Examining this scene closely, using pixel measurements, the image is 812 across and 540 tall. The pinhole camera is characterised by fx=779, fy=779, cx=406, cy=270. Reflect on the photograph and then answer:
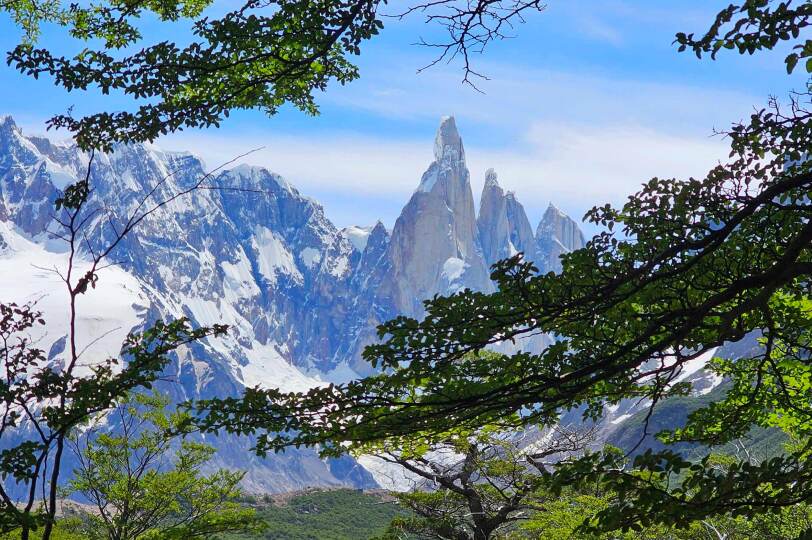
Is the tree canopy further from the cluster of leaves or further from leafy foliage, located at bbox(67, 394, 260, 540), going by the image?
leafy foliage, located at bbox(67, 394, 260, 540)

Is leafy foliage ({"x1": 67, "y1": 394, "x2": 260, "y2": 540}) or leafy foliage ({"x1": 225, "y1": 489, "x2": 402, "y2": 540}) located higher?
leafy foliage ({"x1": 67, "y1": 394, "x2": 260, "y2": 540})

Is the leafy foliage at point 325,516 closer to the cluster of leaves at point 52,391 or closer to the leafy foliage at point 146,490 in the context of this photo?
the leafy foliage at point 146,490

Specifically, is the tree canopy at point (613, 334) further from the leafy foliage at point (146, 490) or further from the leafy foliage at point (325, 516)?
the leafy foliage at point (325, 516)

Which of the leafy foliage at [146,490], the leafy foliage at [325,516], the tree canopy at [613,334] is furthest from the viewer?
the leafy foliage at [325,516]

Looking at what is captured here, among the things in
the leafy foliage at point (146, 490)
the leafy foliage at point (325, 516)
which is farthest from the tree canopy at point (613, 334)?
the leafy foliage at point (325, 516)

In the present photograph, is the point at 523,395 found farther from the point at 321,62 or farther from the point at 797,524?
the point at 797,524

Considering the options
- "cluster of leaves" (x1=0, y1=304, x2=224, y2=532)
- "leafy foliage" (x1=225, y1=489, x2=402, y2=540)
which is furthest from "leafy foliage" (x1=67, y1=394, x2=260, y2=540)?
"leafy foliage" (x1=225, y1=489, x2=402, y2=540)

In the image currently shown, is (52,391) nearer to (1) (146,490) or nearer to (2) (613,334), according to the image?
(2) (613,334)

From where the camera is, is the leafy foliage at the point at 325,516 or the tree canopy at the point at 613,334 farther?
the leafy foliage at the point at 325,516

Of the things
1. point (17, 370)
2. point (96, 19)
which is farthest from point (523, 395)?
point (96, 19)

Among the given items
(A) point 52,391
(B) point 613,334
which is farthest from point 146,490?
(B) point 613,334

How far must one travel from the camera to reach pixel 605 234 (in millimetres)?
6062

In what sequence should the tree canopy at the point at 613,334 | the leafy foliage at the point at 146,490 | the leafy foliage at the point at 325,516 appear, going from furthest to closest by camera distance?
the leafy foliage at the point at 325,516 → the leafy foliage at the point at 146,490 → the tree canopy at the point at 613,334

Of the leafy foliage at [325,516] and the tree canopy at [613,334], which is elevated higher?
the tree canopy at [613,334]
